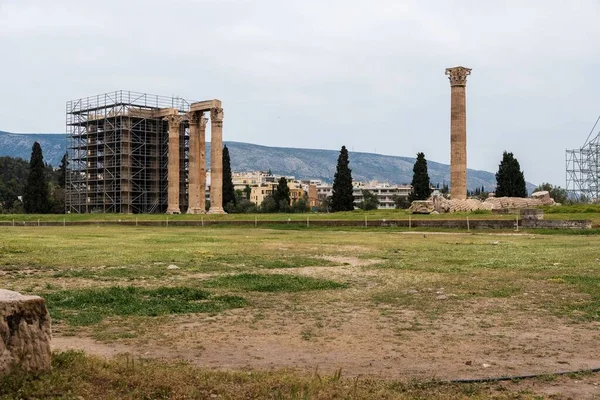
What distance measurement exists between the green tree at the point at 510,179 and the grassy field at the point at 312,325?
70.7 meters

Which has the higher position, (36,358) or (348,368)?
(36,358)

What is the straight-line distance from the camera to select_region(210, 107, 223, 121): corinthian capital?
72.4 metres

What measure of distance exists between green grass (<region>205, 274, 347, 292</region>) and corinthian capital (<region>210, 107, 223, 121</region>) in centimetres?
5869

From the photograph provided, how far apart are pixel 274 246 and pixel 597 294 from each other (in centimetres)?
1436

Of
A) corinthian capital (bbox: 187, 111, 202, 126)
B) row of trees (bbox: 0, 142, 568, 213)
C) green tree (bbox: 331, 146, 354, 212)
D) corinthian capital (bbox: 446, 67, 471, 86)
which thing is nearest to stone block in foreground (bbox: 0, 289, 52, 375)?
corinthian capital (bbox: 446, 67, 471, 86)

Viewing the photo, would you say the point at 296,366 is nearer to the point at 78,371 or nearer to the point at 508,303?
the point at 78,371

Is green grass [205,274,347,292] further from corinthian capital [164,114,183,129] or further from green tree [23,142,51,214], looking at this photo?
→ green tree [23,142,51,214]

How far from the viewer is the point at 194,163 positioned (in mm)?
73875

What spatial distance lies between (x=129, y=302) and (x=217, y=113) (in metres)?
62.6

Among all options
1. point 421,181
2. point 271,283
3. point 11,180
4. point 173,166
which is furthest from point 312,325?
point 11,180

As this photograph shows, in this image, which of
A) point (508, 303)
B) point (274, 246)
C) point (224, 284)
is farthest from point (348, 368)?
point (274, 246)

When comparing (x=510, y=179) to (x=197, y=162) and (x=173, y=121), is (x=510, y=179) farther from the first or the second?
(x=173, y=121)

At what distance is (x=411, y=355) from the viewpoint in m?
7.83

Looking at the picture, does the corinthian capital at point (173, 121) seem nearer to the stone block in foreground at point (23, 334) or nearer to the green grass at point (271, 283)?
the green grass at point (271, 283)
